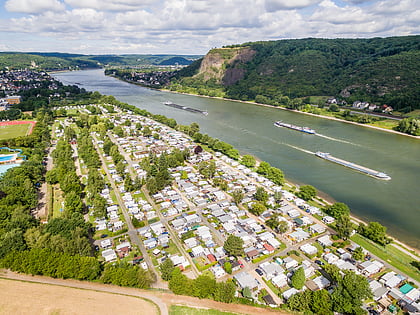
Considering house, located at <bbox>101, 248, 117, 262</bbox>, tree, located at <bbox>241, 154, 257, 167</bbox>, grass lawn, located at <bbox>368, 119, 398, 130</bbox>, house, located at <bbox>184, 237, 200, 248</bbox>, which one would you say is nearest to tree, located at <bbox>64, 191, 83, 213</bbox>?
house, located at <bbox>101, 248, 117, 262</bbox>

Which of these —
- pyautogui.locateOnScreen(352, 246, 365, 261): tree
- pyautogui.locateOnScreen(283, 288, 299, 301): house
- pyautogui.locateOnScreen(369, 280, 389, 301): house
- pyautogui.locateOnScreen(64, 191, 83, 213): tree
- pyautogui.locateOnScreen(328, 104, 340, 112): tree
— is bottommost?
pyautogui.locateOnScreen(283, 288, 299, 301): house

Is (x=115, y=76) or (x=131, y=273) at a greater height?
(x=115, y=76)

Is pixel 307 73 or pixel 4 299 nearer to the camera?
pixel 4 299

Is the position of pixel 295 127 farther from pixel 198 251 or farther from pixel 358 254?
pixel 198 251

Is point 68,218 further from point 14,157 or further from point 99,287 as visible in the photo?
point 14,157

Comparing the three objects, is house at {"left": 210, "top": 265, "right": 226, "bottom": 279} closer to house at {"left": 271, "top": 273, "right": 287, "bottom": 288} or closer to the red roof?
house at {"left": 271, "top": 273, "right": 287, "bottom": 288}

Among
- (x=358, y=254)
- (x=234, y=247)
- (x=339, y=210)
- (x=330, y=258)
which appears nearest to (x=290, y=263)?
(x=330, y=258)

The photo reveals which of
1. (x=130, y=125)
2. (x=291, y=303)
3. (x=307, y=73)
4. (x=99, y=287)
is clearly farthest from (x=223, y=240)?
(x=307, y=73)
